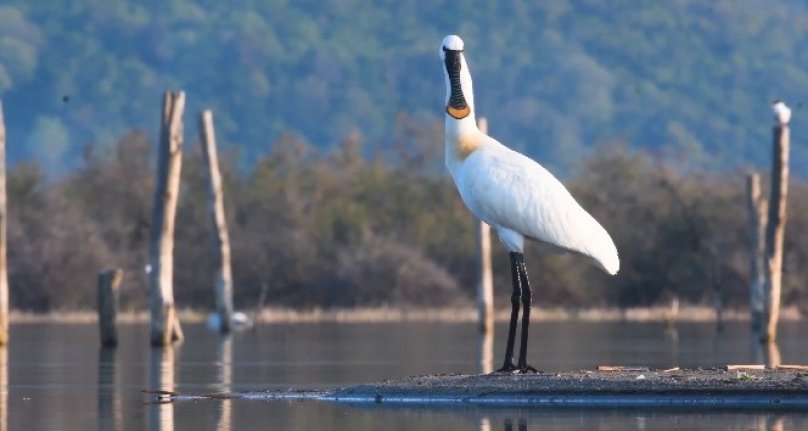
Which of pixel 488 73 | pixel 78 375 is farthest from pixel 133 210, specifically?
pixel 488 73

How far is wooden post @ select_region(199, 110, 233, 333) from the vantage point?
37.5 m

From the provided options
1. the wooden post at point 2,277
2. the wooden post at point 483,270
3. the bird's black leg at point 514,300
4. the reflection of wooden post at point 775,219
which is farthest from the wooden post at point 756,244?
the bird's black leg at point 514,300

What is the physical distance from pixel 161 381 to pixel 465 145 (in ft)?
15.9

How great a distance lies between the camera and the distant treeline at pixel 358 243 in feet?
165

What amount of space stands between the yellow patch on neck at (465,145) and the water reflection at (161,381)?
332 cm

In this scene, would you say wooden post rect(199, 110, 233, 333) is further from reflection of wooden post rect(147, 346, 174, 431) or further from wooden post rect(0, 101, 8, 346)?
reflection of wooden post rect(147, 346, 174, 431)

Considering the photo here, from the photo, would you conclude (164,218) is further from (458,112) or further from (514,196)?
(514,196)

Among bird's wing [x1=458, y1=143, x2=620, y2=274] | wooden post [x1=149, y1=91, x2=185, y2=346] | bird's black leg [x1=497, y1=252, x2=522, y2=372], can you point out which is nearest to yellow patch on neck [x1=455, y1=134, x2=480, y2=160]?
bird's wing [x1=458, y1=143, x2=620, y2=274]

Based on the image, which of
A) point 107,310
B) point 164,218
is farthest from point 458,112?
point 164,218

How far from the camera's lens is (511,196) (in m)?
A: 18.0

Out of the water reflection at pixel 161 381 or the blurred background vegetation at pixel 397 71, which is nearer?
the water reflection at pixel 161 381

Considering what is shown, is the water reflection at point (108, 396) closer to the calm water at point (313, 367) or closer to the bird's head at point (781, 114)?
the calm water at point (313, 367)

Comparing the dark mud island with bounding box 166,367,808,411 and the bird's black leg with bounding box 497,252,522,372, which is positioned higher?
the bird's black leg with bounding box 497,252,522,372

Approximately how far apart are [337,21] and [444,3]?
6704 millimetres
